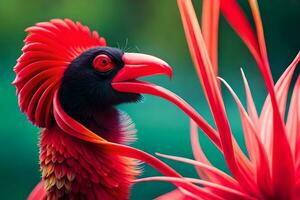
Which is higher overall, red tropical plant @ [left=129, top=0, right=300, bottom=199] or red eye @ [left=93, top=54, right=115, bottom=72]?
red eye @ [left=93, top=54, right=115, bottom=72]

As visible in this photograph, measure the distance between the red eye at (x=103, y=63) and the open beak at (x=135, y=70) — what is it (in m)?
0.03

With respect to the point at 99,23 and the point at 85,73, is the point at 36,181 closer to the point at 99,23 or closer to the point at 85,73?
the point at 85,73

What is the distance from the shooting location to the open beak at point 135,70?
1.14m

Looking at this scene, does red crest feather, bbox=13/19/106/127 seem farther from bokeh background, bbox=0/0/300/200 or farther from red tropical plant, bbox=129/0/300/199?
red tropical plant, bbox=129/0/300/199

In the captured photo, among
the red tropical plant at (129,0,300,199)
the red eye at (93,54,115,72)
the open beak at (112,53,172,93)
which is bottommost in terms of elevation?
the red tropical plant at (129,0,300,199)

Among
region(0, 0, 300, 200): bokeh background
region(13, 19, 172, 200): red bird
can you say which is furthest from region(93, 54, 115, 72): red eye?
region(0, 0, 300, 200): bokeh background

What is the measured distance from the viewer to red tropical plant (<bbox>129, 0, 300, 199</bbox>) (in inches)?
44.2

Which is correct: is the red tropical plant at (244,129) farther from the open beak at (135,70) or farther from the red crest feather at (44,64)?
the red crest feather at (44,64)

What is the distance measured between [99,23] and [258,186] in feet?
2.08

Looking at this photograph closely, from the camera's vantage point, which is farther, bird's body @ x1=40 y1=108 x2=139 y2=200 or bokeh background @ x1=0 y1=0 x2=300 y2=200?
bokeh background @ x1=0 y1=0 x2=300 y2=200

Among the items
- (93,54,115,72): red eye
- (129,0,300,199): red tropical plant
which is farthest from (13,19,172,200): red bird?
(129,0,300,199): red tropical plant

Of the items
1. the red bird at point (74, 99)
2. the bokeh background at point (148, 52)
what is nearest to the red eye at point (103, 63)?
the red bird at point (74, 99)

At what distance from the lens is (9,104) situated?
→ 127 centimetres

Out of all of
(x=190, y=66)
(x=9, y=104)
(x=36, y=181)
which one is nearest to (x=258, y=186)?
(x=190, y=66)
